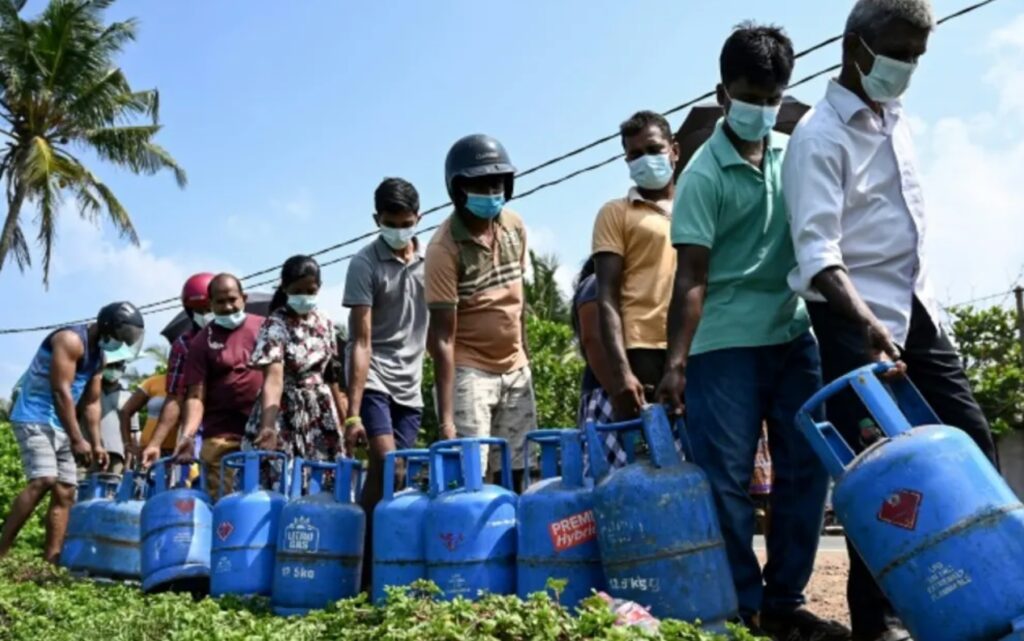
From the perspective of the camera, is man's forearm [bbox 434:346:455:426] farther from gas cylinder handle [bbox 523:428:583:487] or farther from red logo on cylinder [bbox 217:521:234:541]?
red logo on cylinder [bbox 217:521:234:541]

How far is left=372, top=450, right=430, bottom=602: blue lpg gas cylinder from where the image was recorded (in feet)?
15.5

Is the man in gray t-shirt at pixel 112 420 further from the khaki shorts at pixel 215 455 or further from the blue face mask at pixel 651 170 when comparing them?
the blue face mask at pixel 651 170

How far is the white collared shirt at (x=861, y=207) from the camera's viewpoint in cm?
385

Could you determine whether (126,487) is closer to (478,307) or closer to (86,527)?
(86,527)

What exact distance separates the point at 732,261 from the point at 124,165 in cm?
2481

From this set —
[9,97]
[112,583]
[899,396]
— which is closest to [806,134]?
[899,396]

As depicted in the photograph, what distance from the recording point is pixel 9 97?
83.1 ft

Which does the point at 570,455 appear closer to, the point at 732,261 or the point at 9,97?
the point at 732,261

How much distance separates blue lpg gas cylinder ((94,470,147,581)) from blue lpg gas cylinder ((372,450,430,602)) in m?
3.09

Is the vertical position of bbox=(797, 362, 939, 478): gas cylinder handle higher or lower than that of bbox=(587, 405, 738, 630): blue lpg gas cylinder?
higher

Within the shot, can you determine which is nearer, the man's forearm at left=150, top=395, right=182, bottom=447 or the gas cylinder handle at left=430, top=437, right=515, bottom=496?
the gas cylinder handle at left=430, top=437, right=515, bottom=496

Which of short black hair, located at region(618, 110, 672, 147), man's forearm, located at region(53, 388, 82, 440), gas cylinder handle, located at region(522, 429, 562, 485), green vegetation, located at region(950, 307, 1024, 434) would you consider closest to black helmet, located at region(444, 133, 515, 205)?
short black hair, located at region(618, 110, 672, 147)

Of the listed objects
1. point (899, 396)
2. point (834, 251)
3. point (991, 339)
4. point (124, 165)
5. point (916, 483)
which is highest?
point (124, 165)

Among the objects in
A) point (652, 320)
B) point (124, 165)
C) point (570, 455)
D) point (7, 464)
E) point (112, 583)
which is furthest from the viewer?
point (124, 165)
